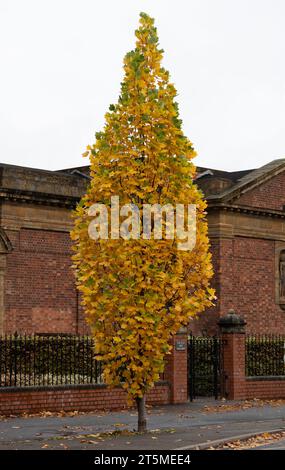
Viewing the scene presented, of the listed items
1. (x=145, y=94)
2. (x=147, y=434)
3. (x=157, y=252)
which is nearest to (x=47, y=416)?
(x=147, y=434)

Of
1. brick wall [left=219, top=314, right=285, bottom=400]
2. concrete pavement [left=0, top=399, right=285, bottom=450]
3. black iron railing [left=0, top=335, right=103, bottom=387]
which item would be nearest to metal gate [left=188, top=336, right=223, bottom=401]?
brick wall [left=219, top=314, right=285, bottom=400]

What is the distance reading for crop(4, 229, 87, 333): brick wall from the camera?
31984mm

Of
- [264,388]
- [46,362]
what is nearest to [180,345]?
[264,388]

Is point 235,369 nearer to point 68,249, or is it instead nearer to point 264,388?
point 264,388

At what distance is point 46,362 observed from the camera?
76.5ft

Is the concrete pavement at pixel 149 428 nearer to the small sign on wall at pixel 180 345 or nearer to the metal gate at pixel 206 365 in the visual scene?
the small sign on wall at pixel 180 345

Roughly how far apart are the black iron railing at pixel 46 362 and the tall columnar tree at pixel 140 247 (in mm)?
4552

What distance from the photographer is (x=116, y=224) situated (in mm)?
17812

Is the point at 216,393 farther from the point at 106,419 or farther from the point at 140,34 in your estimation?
the point at 140,34

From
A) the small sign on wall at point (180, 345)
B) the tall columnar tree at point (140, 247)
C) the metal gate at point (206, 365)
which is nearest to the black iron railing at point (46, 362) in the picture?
the small sign on wall at point (180, 345)

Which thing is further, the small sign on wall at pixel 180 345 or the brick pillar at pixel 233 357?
the brick pillar at pixel 233 357

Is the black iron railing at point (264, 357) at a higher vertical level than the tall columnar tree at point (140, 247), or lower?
lower

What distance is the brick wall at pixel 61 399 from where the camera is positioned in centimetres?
2172

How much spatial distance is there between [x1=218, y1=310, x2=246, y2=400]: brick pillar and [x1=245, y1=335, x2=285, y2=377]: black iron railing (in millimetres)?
768
